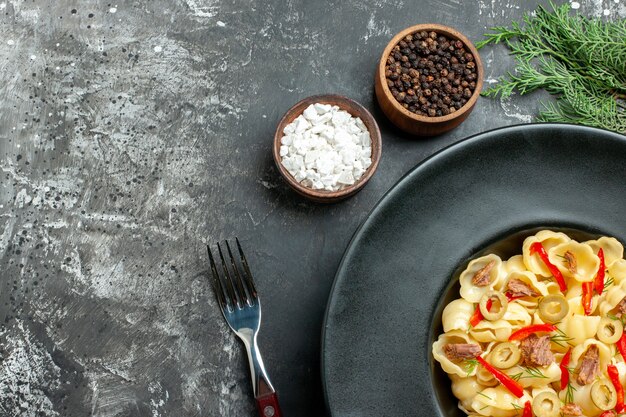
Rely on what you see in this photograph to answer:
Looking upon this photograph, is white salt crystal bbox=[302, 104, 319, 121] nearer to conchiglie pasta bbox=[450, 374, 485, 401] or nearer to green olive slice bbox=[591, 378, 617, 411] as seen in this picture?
conchiglie pasta bbox=[450, 374, 485, 401]

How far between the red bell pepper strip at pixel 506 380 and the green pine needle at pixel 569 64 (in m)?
0.86

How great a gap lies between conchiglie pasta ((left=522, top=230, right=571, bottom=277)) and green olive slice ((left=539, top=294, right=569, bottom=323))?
0.31 ft

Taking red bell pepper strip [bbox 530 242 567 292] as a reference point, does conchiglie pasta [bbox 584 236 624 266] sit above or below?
above

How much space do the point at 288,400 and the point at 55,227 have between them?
0.93 meters

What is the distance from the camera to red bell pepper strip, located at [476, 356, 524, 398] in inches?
75.5

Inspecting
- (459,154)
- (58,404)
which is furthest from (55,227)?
(459,154)

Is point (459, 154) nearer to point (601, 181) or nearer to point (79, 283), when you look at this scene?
point (601, 181)

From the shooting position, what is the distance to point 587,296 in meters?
1.98

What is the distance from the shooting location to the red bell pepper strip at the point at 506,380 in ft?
6.29

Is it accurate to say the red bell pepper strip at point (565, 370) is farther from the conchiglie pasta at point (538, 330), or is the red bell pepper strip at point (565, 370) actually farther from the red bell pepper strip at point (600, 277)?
the red bell pepper strip at point (600, 277)

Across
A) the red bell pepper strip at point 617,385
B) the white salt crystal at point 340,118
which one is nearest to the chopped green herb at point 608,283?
the red bell pepper strip at point 617,385

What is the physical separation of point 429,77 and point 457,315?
2.45 ft

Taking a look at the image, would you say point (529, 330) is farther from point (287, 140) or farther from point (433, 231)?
point (287, 140)

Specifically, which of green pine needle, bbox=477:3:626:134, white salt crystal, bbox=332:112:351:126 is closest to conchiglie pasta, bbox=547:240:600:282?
green pine needle, bbox=477:3:626:134
